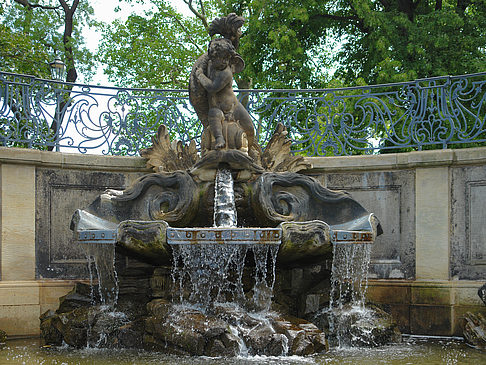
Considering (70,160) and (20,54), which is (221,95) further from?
(20,54)

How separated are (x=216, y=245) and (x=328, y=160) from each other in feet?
8.74

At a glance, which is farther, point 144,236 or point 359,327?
point 359,327

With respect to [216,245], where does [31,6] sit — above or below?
above

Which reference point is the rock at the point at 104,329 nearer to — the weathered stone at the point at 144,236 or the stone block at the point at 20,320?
the weathered stone at the point at 144,236

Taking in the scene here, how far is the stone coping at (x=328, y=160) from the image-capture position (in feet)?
25.0

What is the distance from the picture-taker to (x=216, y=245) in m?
6.09

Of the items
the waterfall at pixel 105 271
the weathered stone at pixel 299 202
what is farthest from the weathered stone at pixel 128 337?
the weathered stone at pixel 299 202

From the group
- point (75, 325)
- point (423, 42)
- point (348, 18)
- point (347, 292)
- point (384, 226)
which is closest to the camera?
point (75, 325)

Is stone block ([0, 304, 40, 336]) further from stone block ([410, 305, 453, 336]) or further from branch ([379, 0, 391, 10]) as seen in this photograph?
branch ([379, 0, 391, 10])

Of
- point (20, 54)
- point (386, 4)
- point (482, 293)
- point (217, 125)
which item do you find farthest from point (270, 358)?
point (20, 54)

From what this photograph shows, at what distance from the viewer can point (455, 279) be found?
7562mm

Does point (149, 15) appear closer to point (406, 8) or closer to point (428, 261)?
point (406, 8)

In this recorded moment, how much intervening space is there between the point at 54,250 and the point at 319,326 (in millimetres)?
3214

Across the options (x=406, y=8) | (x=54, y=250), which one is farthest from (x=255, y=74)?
(x=54, y=250)
